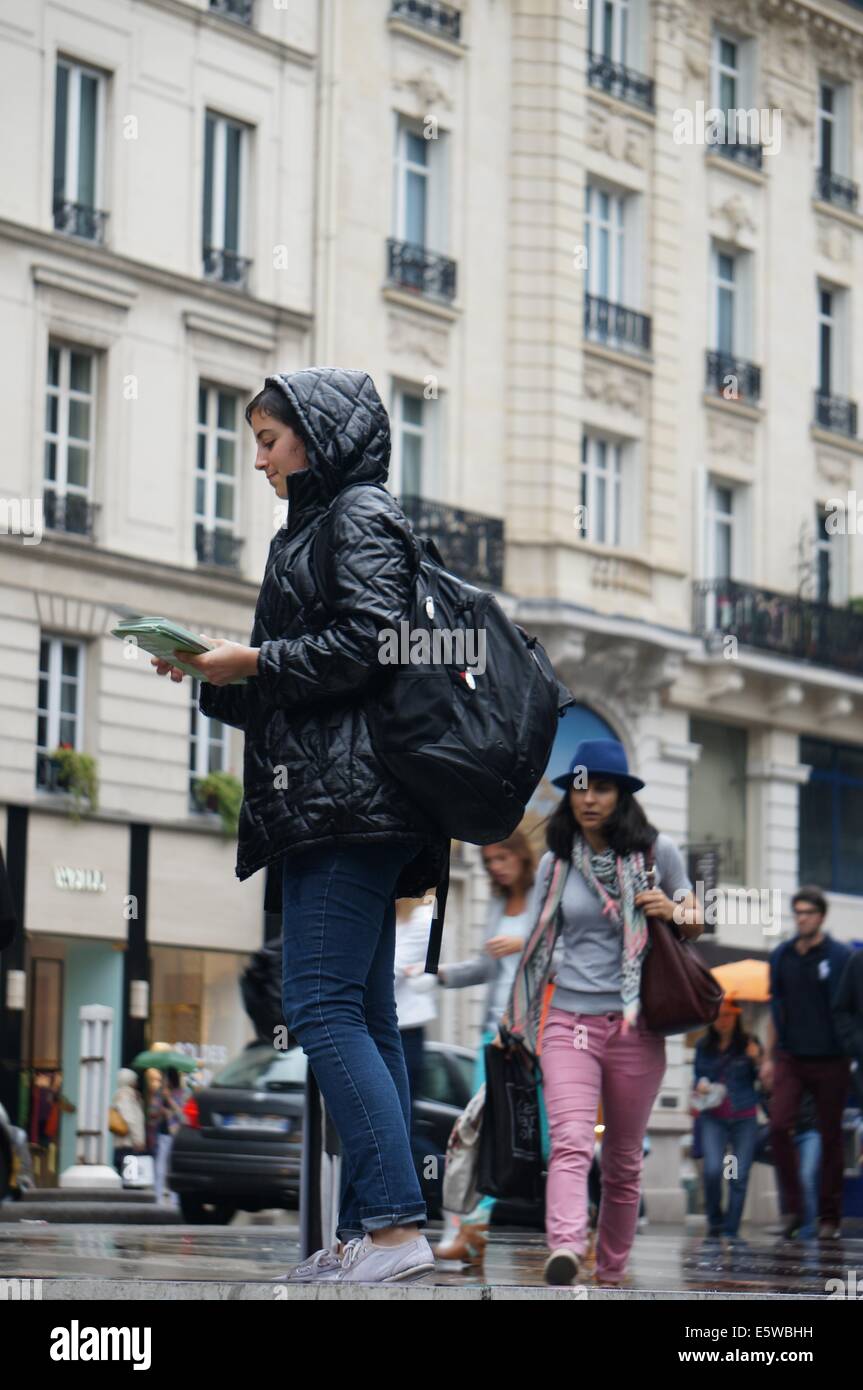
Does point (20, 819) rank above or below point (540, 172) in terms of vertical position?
below

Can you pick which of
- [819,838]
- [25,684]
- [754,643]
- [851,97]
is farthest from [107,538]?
[851,97]

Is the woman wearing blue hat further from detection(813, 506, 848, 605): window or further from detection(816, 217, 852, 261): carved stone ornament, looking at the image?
detection(816, 217, 852, 261): carved stone ornament

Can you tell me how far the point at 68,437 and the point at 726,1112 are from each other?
534 inches

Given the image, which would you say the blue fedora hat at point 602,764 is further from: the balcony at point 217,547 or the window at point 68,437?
the balcony at point 217,547

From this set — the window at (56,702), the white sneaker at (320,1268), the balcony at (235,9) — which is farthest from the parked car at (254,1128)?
the balcony at (235,9)

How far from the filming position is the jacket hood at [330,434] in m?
6.56

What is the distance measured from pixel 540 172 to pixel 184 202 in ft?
20.4

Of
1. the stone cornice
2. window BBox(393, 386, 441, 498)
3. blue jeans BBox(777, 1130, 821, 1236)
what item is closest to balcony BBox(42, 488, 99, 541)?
the stone cornice

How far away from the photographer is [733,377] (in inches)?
1469

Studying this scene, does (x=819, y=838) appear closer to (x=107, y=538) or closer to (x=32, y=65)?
(x=107, y=538)

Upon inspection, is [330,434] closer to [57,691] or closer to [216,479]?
[57,691]

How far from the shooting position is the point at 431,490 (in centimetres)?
3272

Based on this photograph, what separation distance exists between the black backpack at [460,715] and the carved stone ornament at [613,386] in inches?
1126

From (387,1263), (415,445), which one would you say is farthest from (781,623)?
(387,1263)
